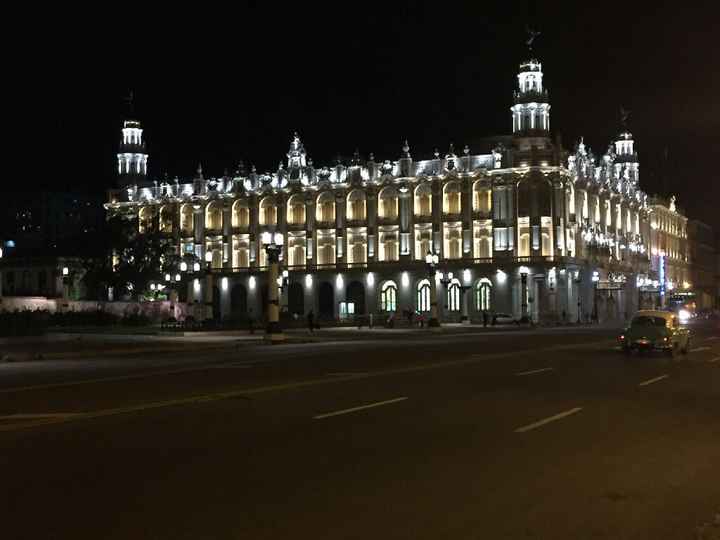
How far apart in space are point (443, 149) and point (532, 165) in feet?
52.8

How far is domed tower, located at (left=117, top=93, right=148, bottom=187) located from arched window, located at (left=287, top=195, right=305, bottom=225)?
24.5 m

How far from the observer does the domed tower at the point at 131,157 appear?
127125 mm

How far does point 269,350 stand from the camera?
3975 centimetres

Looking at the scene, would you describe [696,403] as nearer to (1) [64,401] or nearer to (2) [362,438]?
(2) [362,438]

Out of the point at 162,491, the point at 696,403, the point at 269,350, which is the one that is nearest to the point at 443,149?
the point at 269,350

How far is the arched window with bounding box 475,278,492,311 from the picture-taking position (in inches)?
3969

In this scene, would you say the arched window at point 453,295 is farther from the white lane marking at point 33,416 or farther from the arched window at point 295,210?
the white lane marking at point 33,416

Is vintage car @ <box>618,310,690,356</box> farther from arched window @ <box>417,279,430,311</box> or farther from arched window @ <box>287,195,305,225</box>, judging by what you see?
arched window @ <box>287,195,305,225</box>

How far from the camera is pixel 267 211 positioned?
116562mm

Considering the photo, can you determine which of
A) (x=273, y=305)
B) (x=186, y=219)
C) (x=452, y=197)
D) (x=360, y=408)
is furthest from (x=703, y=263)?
(x=360, y=408)

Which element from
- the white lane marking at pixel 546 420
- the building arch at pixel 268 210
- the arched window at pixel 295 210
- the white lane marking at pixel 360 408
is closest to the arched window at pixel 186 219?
the building arch at pixel 268 210

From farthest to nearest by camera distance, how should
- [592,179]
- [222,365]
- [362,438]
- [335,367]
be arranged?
1. [592,179]
2. [222,365]
3. [335,367]
4. [362,438]

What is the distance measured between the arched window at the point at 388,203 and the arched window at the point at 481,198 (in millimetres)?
9563

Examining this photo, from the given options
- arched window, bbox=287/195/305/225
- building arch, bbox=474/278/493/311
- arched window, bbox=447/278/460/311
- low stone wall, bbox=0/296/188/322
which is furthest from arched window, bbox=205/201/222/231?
low stone wall, bbox=0/296/188/322
